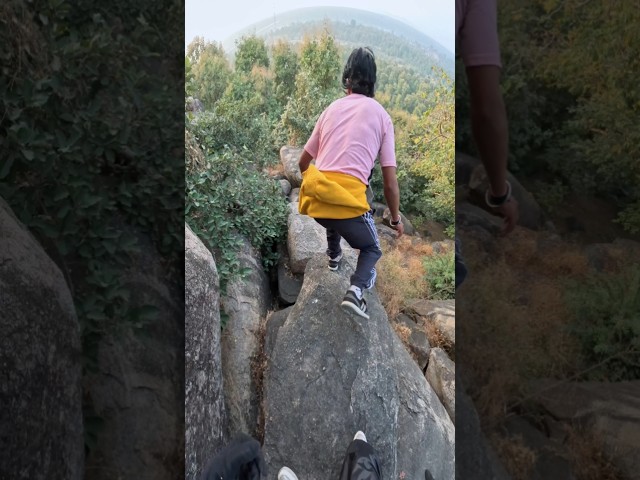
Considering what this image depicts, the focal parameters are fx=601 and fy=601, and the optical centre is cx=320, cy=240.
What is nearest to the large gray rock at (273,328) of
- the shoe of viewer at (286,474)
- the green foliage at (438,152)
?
the shoe of viewer at (286,474)

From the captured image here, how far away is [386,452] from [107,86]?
2.03 metres

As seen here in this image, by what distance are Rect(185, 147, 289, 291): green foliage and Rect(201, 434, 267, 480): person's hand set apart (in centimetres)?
76

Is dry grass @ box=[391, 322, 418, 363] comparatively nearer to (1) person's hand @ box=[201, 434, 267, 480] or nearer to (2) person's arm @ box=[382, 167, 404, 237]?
(2) person's arm @ box=[382, 167, 404, 237]

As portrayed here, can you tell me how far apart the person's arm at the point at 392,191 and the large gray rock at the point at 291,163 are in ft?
1.31

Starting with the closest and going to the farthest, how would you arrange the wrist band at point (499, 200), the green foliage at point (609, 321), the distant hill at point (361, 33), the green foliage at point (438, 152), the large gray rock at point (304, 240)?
the green foliage at point (609, 321) → the wrist band at point (499, 200) → the green foliage at point (438, 152) → the distant hill at point (361, 33) → the large gray rock at point (304, 240)

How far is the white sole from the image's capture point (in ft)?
8.99

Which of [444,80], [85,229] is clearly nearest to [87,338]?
[85,229]

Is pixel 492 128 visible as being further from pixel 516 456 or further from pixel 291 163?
pixel 516 456

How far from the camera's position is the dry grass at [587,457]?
7.65ft

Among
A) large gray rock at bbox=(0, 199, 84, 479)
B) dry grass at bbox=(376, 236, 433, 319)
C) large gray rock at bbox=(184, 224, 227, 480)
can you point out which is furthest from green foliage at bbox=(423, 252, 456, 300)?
large gray rock at bbox=(0, 199, 84, 479)

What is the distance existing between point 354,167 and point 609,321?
1217mm

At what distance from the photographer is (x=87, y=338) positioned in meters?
2.55

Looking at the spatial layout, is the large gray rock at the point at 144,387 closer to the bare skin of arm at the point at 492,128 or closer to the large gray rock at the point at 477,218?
the large gray rock at the point at 477,218

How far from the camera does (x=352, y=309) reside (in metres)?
2.75
